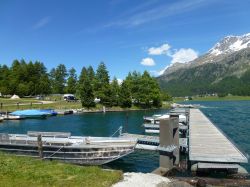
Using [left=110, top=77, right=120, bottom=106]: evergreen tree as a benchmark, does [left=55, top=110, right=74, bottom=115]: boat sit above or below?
below

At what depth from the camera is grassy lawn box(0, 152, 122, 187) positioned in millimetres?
20500

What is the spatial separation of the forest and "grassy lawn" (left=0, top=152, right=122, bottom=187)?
116232 mm

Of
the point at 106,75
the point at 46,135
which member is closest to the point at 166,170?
the point at 46,135

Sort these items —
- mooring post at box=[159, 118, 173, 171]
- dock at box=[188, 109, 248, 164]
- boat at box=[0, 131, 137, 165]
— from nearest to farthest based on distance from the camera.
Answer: dock at box=[188, 109, 248, 164] → mooring post at box=[159, 118, 173, 171] → boat at box=[0, 131, 137, 165]

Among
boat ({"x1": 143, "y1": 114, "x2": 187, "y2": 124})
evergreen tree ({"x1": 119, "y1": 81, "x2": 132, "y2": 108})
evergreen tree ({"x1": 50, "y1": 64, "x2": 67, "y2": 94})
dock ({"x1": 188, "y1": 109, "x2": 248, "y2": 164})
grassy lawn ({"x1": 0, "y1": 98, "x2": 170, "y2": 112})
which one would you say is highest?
evergreen tree ({"x1": 50, "y1": 64, "x2": 67, "y2": 94})

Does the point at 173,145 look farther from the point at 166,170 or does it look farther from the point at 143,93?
the point at 143,93

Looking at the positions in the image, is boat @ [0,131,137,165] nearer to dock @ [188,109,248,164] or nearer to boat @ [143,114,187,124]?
dock @ [188,109,248,164]

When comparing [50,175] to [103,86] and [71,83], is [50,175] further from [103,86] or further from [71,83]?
[71,83]

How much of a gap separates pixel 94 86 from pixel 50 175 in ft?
431

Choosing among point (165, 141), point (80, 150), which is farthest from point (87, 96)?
point (165, 141)

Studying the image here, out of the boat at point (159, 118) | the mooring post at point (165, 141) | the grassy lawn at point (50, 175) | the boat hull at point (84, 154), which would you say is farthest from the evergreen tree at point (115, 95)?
the grassy lawn at point (50, 175)

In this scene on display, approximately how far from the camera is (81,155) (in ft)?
114

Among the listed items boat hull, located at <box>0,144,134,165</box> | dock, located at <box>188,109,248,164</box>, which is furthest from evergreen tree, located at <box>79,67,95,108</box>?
boat hull, located at <box>0,144,134,165</box>

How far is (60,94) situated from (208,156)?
15562 cm
